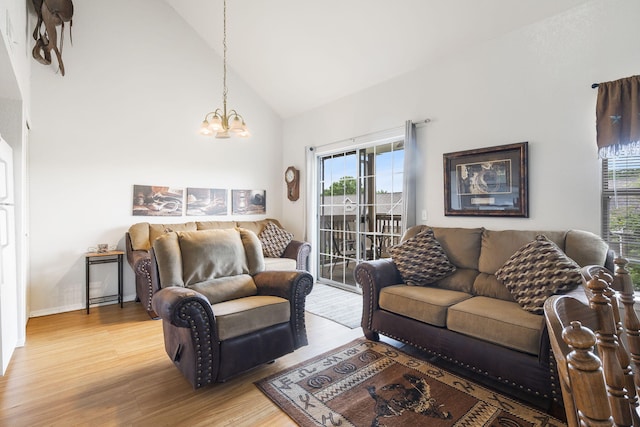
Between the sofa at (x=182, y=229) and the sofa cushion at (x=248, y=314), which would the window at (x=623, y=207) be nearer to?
the sofa cushion at (x=248, y=314)

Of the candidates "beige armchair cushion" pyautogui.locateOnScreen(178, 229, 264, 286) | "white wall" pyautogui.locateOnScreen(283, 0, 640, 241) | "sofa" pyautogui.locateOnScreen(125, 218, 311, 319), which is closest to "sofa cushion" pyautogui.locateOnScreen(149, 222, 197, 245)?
"sofa" pyautogui.locateOnScreen(125, 218, 311, 319)

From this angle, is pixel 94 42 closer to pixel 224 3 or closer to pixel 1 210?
pixel 224 3

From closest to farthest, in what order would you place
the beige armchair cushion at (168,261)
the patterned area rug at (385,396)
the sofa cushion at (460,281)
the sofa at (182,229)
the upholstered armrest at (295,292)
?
1. the patterned area rug at (385,396)
2. the beige armchair cushion at (168,261)
3. the upholstered armrest at (295,292)
4. the sofa cushion at (460,281)
5. the sofa at (182,229)

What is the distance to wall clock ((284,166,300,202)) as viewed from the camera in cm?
578

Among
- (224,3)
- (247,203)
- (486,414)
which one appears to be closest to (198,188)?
(247,203)

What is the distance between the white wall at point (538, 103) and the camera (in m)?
2.67

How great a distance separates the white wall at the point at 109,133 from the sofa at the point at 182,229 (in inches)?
12.0

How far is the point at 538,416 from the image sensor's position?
1.94 metres

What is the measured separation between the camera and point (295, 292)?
2654 mm

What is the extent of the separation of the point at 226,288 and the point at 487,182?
2.80 meters

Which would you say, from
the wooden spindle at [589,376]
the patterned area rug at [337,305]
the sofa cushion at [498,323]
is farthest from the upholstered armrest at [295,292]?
the wooden spindle at [589,376]

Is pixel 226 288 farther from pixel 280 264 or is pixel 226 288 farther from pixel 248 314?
pixel 280 264

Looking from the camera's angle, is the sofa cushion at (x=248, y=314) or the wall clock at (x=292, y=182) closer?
the sofa cushion at (x=248, y=314)

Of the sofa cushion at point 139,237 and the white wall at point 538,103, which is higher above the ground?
the white wall at point 538,103
